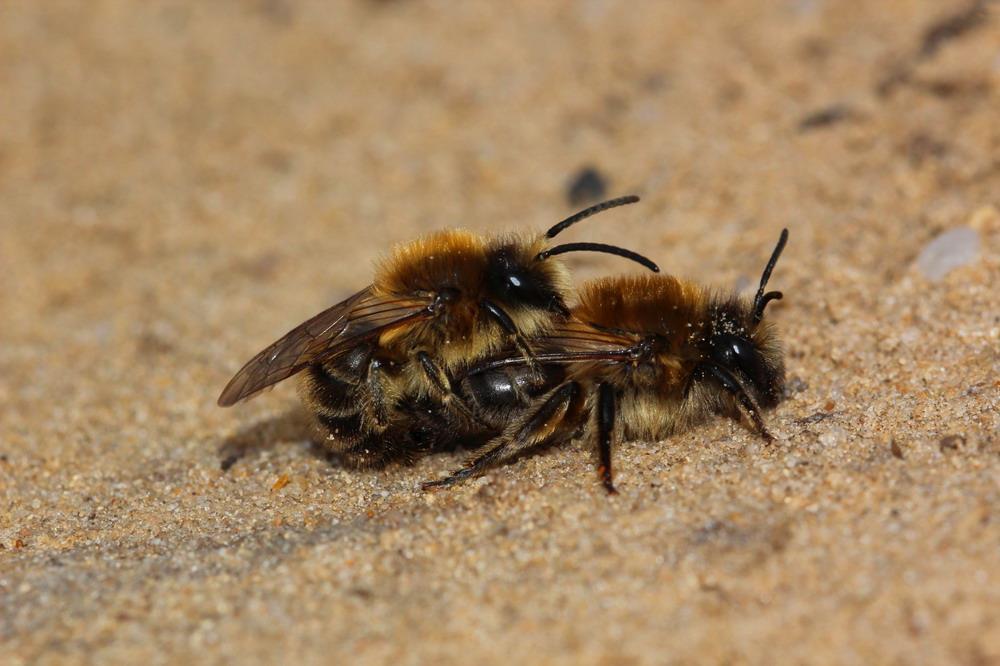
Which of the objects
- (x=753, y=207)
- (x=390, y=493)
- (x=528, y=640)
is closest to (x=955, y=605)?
(x=528, y=640)

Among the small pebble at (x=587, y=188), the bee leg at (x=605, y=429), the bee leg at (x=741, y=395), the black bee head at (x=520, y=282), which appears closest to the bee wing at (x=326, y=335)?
the black bee head at (x=520, y=282)

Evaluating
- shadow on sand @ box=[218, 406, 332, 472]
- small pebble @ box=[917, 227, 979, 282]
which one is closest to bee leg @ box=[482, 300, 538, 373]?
shadow on sand @ box=[218, 406, 332, 472]

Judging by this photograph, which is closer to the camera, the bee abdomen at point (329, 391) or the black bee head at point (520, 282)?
the black bee head at point (520, 282)

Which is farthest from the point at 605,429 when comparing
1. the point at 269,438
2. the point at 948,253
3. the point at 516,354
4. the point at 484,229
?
the point at 484,229

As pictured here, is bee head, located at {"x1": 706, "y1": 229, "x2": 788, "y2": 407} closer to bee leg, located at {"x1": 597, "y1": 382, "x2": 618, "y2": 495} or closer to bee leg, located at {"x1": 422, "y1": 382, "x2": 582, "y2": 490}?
bee leg, located at {"x1": 597, "y1": 382, "x2": 618, "y2": 495}

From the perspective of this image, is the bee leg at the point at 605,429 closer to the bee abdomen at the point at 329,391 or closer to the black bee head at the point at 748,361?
the black bee head at the point at 748,361

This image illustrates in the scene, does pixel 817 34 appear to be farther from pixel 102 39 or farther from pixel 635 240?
pixel 102 39
